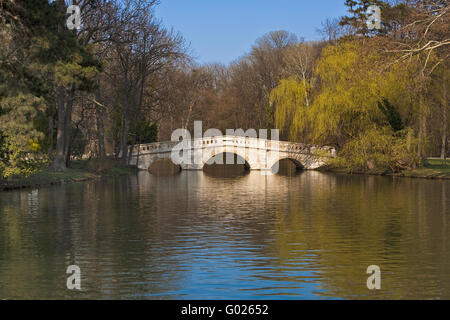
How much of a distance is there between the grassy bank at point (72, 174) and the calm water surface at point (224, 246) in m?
3.25

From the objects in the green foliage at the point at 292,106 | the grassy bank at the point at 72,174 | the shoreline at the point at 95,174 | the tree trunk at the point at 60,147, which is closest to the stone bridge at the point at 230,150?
the green foliage at the point at 292,106

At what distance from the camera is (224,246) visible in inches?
455

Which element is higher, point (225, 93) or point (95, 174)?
point (225, 93)

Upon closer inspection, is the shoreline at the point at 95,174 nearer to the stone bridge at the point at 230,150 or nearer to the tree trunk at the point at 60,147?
the tree trunk at the point at 60,147

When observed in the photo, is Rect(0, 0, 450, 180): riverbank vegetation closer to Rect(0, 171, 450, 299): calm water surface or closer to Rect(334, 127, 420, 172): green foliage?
Rect(334, 127, 420, 172): green foliage

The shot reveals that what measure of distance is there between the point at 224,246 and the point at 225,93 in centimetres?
4694

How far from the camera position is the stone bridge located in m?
42.8

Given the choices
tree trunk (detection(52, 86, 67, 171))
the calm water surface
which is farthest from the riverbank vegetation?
the calm water surface

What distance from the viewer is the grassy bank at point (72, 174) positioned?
24516 mm

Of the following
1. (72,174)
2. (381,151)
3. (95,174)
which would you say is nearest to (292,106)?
(381,151)

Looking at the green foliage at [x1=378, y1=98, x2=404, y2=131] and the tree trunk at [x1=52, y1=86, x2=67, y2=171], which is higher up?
the green foliage at [x1=378, y1=98, x2=404, y2=131]

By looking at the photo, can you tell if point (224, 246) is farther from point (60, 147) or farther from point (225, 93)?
point (225, 93)

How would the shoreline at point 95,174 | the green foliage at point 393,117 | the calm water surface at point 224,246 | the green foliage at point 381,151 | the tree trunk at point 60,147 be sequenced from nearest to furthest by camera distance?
1. the calm water surface at point 224,246
2. the shoreline at point 95,174
3. the tree trunk at point 60,147
4. the green foliage at point 381,151
5. the green foliage at point 393,117

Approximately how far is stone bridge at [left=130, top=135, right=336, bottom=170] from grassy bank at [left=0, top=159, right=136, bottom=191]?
2282 millimetres
